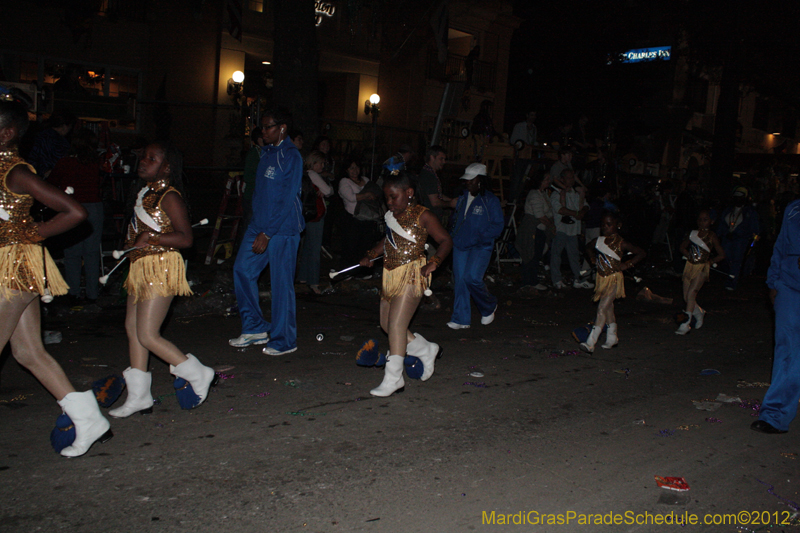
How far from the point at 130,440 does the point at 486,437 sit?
93.7 inches

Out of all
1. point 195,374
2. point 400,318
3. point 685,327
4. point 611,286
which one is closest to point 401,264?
point 400,318

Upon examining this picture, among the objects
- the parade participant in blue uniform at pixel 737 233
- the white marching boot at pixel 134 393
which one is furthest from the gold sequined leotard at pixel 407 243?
the parade participant in blue uniform at pixel 737 233

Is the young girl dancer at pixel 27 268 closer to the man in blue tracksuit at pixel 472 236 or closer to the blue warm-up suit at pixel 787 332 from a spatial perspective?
the blue warm-up suit at pixel 787 332

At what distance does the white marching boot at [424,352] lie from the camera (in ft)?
18.8

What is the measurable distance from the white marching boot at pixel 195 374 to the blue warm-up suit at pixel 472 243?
13.0 ft

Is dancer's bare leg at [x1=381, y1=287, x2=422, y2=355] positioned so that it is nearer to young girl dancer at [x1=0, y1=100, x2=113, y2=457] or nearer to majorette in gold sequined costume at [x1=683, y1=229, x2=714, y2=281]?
young girl dancer at [x1=0, y1=100, x2=113, y2=457]

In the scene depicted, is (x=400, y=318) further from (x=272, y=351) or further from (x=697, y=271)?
(x=697, y=271)

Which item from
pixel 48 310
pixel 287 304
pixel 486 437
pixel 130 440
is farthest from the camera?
pixel 48 310

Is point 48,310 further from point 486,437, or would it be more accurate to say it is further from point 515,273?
point 515,273

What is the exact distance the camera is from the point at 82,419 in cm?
400

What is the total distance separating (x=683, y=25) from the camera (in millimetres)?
22938

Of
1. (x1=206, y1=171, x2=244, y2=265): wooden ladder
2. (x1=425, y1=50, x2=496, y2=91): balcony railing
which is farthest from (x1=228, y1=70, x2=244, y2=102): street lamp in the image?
(x1=206, y1=171, x2=244, y2=265): wooden ladder

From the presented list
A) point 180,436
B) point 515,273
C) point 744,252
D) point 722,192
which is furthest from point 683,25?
point 180,436

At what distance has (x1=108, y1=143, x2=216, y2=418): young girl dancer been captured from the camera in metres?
4.51
